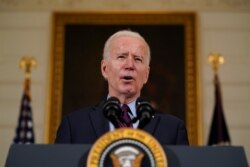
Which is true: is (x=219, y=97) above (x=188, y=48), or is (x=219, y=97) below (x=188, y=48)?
below

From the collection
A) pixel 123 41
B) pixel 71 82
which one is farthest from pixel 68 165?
pixel 71 82

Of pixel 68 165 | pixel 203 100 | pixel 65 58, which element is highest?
pixel 65 58

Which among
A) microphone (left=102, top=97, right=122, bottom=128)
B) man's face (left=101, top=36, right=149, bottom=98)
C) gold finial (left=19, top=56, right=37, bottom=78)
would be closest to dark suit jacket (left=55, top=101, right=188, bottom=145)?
man's face (left=101, top=36, right=149, bottom=98)

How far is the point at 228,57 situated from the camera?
7.95m

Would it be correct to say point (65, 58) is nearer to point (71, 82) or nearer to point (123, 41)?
point (71, 82)

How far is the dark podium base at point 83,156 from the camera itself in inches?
74.4

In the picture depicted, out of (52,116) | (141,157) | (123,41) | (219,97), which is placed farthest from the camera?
(52,116)

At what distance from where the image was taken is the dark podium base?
189 centimetres

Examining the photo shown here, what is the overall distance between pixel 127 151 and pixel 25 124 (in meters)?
5.33

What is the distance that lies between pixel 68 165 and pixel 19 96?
604cm

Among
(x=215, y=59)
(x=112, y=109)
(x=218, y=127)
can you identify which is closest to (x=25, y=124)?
(x=218, y=127)

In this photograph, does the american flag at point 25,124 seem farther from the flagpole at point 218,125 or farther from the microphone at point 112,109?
the microphone at point 112,109

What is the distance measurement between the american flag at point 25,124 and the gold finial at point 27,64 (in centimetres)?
39

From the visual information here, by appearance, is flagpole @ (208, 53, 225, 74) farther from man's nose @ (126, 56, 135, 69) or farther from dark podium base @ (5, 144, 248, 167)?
dark podium base @ (5, 144, 248, 167)
